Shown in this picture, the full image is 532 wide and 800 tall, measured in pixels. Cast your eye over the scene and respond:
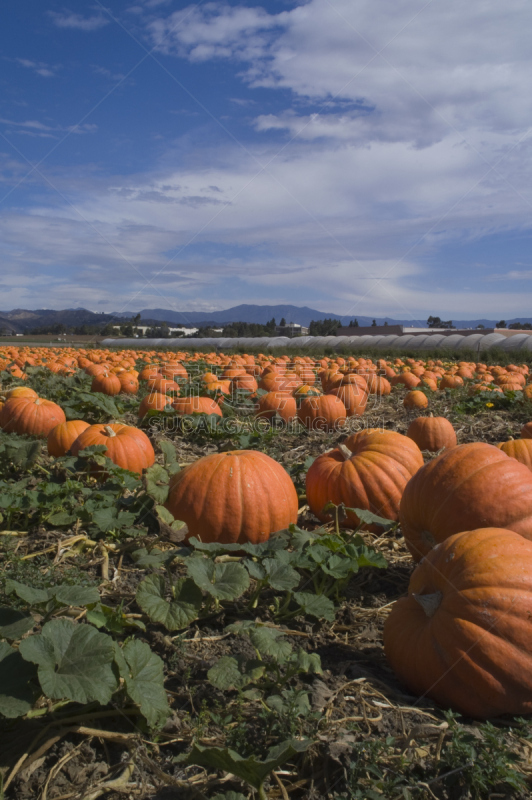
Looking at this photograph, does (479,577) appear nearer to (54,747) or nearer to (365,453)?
(54,747)

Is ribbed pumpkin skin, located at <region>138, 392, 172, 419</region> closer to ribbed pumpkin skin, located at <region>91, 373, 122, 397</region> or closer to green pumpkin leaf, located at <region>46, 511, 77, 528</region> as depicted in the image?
ribbed pumpkin skin, located at <region>91, 373, 122, 397</region>

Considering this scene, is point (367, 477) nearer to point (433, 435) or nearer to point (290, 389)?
point (433, 435)

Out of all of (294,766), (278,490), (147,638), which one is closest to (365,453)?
(278,490)

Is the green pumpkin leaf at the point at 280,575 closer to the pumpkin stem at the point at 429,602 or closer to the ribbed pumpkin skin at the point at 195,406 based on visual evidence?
the pumpkin stem at the point at 429,602

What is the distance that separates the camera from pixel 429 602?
2207mm

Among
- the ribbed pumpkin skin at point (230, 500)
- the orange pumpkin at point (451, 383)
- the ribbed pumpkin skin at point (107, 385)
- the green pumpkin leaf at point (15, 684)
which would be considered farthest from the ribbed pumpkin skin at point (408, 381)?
the green pumpkin leaf at point (15, 684)

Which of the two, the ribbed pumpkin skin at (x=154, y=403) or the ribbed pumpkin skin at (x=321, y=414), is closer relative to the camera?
the ribbed pumpkin skin at (x=154, y=403)

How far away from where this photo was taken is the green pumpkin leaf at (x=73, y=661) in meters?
1.62

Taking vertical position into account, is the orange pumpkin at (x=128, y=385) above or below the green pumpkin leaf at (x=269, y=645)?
above

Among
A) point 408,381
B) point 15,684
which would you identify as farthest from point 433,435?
point 408,381

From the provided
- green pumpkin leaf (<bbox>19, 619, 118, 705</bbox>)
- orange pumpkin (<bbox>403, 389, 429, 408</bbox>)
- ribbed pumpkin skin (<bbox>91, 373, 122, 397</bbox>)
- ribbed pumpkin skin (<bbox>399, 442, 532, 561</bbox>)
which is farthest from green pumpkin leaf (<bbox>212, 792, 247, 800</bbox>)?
ribbed pumpkin skin (<bbox>91, 373, 122, 397</bbox>)

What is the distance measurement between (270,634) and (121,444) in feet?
10.1

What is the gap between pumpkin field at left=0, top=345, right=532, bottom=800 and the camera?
169 cm

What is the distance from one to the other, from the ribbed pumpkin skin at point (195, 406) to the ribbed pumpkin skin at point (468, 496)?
4.16 metres
